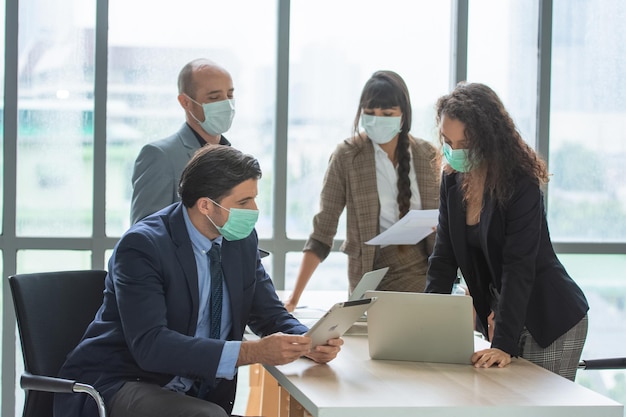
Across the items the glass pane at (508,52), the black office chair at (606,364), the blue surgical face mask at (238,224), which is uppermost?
the glass pane at (508,52)

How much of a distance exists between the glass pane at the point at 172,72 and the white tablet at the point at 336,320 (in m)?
2.46

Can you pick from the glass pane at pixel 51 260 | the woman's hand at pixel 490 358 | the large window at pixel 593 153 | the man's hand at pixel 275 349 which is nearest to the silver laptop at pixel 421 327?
the woman's hand at pixel 490 358

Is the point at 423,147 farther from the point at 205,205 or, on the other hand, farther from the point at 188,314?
the point at 188,314

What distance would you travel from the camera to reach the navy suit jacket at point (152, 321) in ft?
7.57

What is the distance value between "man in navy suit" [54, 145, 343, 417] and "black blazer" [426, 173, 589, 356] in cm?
52

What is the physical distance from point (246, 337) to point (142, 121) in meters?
2.26

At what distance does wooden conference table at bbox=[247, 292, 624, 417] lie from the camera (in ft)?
6.55

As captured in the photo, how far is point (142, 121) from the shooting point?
483cm

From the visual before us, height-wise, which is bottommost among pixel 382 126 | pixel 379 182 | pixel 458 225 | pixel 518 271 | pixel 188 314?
pixel 188 314

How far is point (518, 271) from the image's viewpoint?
248 centimetres

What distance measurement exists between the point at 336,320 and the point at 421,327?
0.27 meters

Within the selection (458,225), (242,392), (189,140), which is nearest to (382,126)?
(189,140)

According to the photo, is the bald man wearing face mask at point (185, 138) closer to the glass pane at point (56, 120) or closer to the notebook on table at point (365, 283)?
the notebook on table at point (365, 283)

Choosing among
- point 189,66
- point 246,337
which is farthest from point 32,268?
point 246,337
